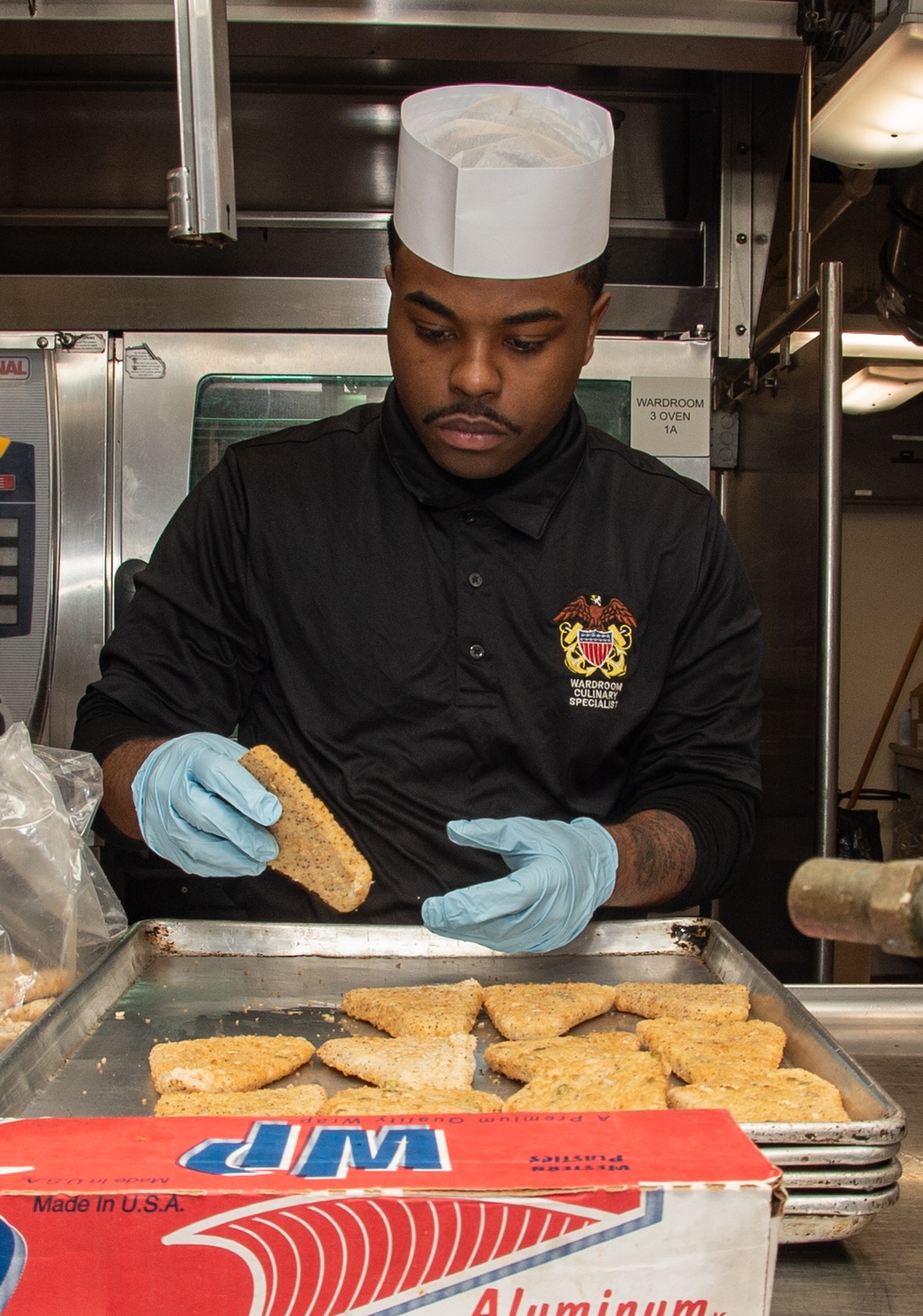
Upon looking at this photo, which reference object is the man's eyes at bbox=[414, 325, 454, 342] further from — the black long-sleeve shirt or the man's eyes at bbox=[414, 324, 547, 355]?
the black long-sleeve shirt

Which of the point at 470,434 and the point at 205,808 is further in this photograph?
the point at 470,434

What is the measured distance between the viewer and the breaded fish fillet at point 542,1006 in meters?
1.30

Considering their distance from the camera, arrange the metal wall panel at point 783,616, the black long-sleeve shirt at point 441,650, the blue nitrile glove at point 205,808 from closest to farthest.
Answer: the blue nitrile glove at point 205,808, the black long-sleeve shirt at point 441,650, the metal wall panel at point 783,616

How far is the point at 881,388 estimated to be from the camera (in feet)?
14.9

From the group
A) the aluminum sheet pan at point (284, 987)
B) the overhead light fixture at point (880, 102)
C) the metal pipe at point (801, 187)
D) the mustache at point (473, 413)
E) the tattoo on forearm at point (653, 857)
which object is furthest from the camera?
the metal pipe at point (801, 187)

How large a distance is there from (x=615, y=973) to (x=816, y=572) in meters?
1.30

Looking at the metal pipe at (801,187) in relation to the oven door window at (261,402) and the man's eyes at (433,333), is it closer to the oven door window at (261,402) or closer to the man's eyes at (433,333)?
the oven door window at (261,402)

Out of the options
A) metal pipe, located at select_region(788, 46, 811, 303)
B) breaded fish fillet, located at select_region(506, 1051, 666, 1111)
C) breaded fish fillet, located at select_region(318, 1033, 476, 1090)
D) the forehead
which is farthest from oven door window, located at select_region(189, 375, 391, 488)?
Result: breaded fish fillet, located at select_region(506, 1051, 666, 1111)

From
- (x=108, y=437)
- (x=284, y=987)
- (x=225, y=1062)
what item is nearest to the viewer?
(x=225, y=1062)

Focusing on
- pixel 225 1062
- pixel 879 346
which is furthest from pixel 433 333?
pixel 879 346

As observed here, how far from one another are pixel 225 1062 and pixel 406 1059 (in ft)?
0.60

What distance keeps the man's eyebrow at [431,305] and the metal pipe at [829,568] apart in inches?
46.4

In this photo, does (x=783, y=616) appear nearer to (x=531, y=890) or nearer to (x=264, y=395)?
(x=264, y=395)

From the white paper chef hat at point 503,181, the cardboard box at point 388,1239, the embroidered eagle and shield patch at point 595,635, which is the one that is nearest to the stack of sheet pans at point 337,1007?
the cardboard box at point 388,1239
